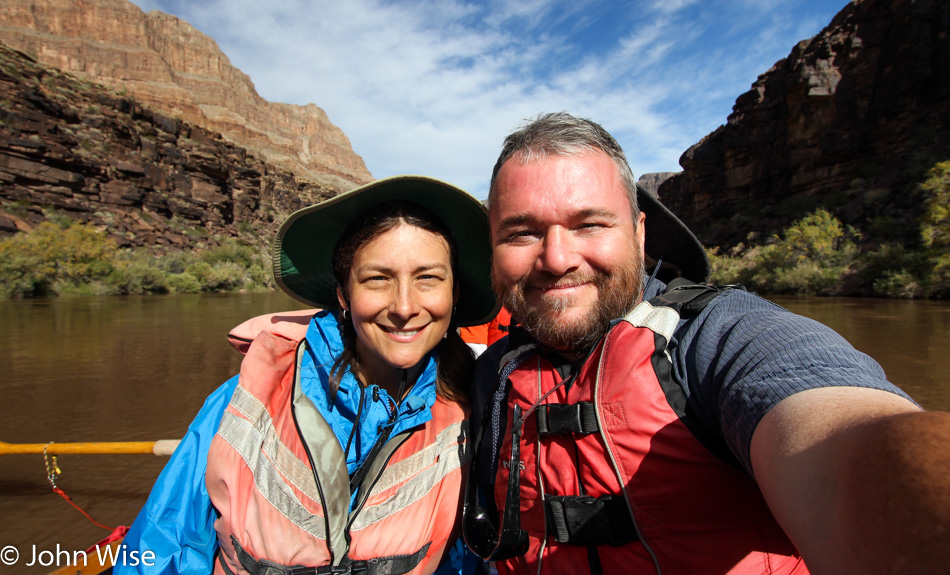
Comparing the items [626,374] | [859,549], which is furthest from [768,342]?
[859,549]

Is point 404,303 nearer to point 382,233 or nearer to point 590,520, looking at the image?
point 382,233

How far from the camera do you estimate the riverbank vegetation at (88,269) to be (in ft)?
53.0

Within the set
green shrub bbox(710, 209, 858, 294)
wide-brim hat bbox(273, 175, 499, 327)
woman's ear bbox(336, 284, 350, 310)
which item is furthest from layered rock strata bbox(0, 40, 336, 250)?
green shrub bbox(710, 209, 858, 294)

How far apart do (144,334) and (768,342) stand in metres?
11.3

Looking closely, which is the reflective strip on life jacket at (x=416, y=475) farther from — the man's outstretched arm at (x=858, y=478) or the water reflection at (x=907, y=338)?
the water reflection at (x=907, y=338)

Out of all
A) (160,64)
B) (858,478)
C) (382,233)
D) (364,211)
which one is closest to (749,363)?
(858,478)

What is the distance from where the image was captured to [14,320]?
1017 centimetres

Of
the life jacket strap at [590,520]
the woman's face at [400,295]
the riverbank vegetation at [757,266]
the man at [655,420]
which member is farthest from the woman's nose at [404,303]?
the riverbank vegetation at [757,266]

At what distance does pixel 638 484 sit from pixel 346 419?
102cm

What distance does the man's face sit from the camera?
1243mm

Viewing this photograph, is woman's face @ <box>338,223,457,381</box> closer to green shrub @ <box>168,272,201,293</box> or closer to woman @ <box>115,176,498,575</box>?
woman @ <box>115,176,498,575</box>

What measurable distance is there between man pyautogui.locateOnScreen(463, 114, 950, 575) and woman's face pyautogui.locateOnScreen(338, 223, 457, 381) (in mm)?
289

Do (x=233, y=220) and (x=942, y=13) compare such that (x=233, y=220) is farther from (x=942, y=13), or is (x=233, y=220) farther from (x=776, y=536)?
(x=942, y=13)

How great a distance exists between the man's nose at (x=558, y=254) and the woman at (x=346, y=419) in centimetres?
54
